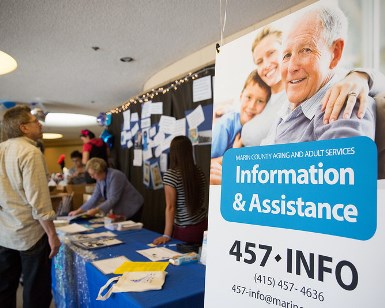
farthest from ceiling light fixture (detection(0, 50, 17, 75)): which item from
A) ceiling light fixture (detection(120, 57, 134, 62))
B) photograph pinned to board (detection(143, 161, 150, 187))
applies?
photograph pinned to board (detection(143, 161, 150, 187))

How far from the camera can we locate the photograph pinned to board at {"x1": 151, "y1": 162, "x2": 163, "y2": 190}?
11.5 ft

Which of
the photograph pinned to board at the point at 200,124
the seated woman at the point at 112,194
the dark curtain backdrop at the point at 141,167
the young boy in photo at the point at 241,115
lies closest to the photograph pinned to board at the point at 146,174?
the dark curtain backdrop at the point at 141,167

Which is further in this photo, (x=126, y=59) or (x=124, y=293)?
(x=126, y=59)

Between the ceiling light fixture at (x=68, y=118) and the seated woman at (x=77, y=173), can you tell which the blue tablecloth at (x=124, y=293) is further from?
the ceiling light fixture at (x=68, y=118)

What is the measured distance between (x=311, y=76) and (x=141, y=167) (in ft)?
11.0

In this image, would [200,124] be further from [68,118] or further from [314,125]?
[68,118]

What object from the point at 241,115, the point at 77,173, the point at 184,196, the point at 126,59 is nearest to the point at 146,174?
the point at 126,59

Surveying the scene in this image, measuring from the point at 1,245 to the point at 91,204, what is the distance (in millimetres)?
1363

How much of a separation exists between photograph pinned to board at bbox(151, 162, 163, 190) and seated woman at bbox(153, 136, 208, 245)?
1311 millimetres

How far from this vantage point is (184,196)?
84.3 inches

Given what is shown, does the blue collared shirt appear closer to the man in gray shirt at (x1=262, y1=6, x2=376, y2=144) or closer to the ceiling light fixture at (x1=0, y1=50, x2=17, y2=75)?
Answer: the man in gray shirt at (x1=262, y1=6, x2=376, y2=144)

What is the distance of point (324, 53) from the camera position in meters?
0.73

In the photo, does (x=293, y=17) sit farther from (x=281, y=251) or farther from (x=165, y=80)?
→ (x=165, y=80)

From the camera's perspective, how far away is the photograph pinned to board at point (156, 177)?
350cm
